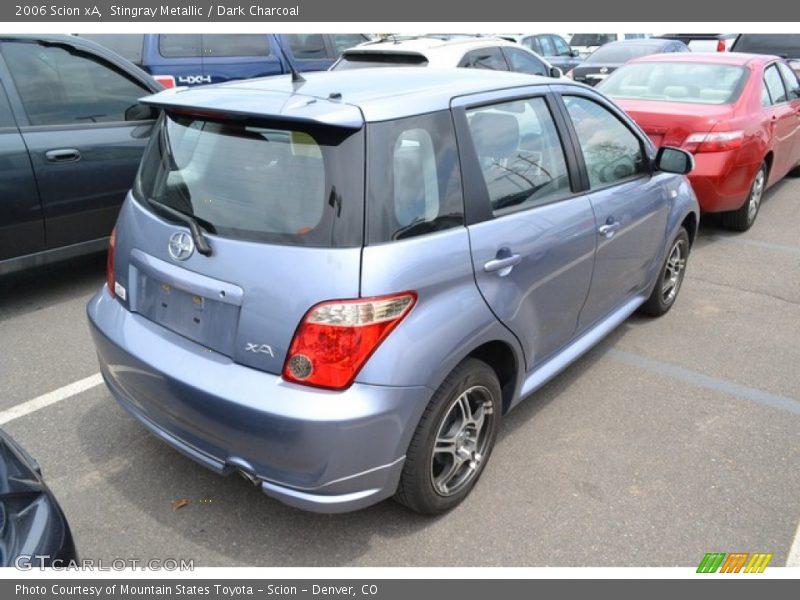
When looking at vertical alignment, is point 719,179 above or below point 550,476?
above

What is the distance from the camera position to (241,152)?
2488 mm

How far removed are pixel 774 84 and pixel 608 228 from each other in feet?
16.1

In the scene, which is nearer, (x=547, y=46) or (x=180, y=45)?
(x=180, y=45)

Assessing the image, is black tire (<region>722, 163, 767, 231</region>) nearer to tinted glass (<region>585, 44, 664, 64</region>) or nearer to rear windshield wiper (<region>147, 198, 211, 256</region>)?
rear windshield wiper (<region>147, 198, 211, 256</region>)

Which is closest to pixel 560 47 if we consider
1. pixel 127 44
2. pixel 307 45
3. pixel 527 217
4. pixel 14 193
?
pixel 307 45

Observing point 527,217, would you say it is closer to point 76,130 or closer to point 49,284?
point 76,130

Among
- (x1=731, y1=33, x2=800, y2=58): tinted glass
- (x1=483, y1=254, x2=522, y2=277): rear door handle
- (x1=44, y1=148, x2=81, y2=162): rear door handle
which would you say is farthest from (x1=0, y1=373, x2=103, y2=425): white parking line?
(x1=731, y1=33, x2=800, y2=58): tinted glass

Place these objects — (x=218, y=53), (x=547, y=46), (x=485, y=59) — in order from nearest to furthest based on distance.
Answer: (x=218, y=53) < (x=485, y=59) < (x=547, y=46)

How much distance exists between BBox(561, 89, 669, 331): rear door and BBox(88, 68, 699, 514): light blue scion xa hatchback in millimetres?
365

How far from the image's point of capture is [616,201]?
3545 millimetres

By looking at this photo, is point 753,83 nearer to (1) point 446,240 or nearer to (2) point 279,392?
(1) point 446,240

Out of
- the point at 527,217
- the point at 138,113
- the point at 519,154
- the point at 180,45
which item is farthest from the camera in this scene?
the point at 180,45

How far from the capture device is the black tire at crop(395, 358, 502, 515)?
8.13 ft

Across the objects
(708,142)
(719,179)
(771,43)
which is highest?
(771,43)
